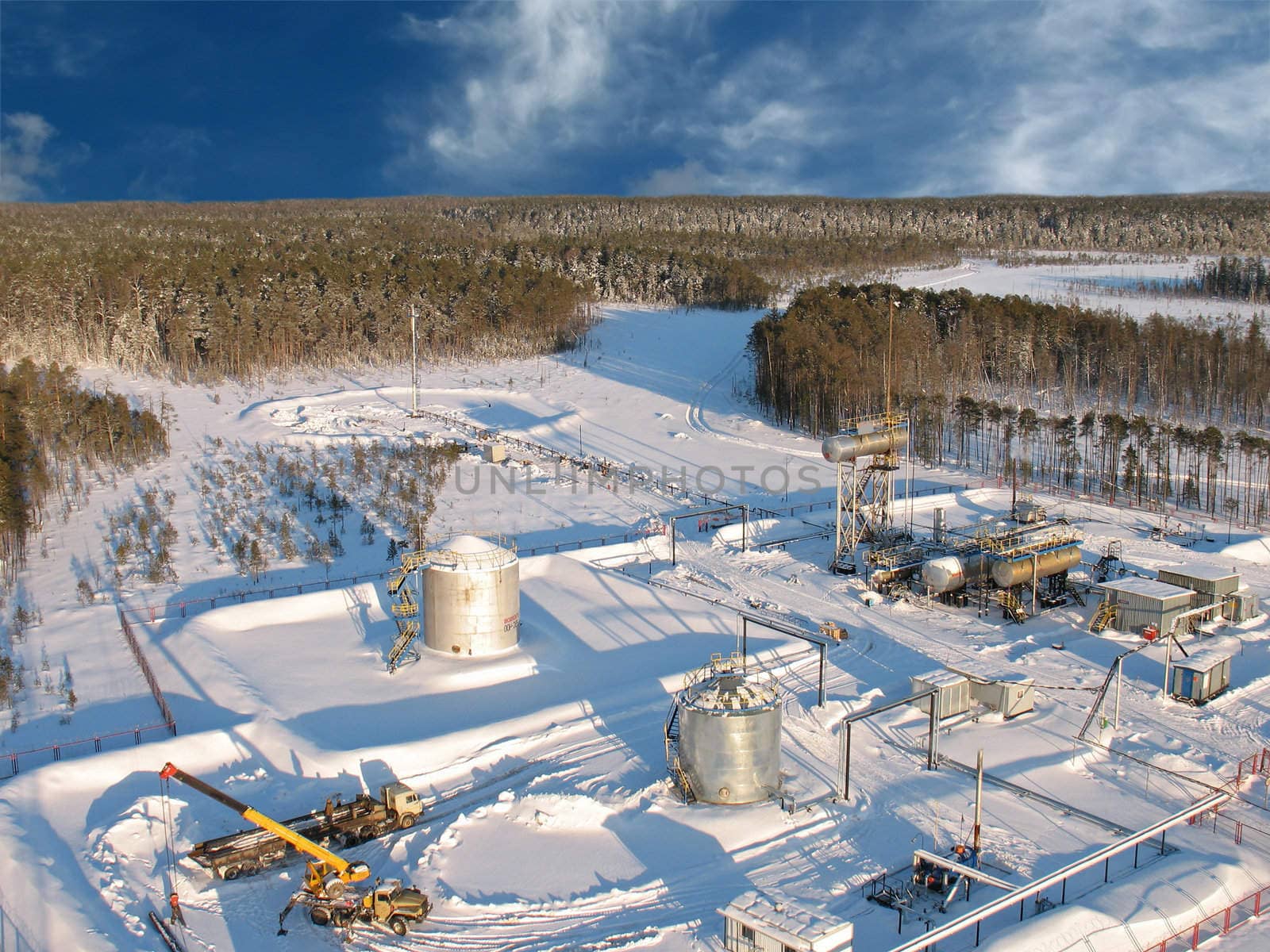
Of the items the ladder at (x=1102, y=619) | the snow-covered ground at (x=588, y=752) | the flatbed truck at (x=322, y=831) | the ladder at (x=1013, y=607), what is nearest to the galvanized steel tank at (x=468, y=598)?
the snow-covered ground at (x=588, y=752)

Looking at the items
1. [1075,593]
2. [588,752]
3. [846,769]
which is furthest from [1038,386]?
[588,752]

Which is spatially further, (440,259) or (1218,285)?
(1218,285)

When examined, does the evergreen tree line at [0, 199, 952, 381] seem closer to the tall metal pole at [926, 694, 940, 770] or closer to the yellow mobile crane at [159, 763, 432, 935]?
the yellow mobile crane at [159, 763, 432, 935]

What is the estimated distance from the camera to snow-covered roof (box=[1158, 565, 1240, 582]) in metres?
27.0

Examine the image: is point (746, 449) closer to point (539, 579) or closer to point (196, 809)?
point (539, 579)

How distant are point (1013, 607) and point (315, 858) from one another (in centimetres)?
1944

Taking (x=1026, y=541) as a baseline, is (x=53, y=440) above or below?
above

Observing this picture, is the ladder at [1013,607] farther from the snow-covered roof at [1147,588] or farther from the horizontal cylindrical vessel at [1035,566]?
the snow-covered roof at [1147,588]

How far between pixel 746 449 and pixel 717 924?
38860 mm

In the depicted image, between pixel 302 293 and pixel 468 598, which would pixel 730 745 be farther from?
pixel 302 293

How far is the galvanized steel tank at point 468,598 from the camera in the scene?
24531 mm

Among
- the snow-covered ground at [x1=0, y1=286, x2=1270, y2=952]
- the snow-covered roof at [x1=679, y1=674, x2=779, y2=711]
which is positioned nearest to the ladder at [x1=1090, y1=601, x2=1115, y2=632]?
the snow-covered ground at [x1=0, y1=286, x2=1270, y2=952]

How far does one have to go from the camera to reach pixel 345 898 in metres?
14.2

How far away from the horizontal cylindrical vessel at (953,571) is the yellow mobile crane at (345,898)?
1779cm
